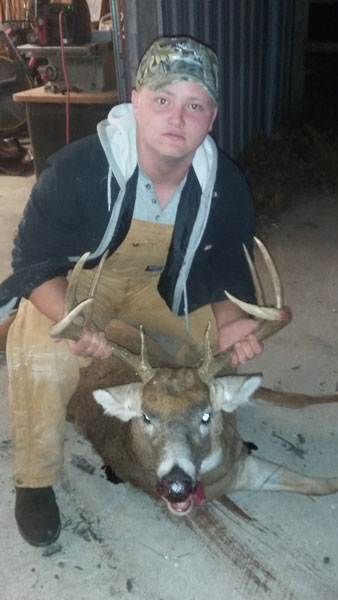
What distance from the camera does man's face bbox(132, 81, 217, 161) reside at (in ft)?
7.69

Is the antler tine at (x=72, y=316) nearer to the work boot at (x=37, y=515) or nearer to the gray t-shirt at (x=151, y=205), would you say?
the gray t-shirt at (x=151, y=205)

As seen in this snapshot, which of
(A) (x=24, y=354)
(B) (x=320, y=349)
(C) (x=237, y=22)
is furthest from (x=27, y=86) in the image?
(A) (x=24, y=354)

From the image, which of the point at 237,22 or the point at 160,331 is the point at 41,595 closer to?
the point at 160,331

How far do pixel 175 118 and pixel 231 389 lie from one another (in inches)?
40.5

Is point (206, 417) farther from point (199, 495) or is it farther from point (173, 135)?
point (173, 135)

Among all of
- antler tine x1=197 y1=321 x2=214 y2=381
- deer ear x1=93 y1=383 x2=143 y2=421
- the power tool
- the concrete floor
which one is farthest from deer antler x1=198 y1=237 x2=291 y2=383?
the power tool

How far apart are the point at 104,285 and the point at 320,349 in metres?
1.38

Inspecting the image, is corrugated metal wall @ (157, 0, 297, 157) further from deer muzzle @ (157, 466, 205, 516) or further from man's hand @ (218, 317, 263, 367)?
deer muzzle @ (157, 466, 205, 516)

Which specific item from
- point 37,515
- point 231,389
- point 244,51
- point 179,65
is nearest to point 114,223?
point 179,65

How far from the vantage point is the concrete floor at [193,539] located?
89.9 inches

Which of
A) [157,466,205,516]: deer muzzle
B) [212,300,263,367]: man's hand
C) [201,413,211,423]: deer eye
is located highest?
[212,300,263,367]: man's hand

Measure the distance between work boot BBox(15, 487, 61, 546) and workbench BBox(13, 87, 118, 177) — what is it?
11.1 ft

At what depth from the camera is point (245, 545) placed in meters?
2.43

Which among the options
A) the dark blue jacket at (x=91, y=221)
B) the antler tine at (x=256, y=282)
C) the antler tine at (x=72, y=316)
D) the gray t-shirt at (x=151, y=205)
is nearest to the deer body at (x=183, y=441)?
the antler tine at (x=72, y=316)
